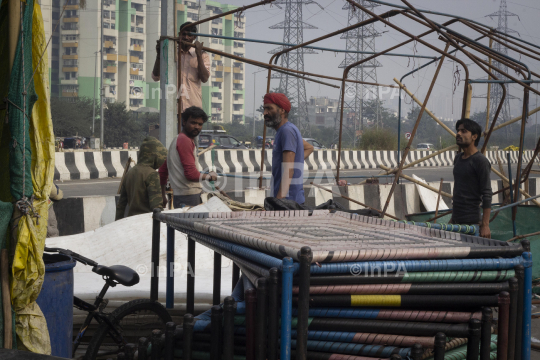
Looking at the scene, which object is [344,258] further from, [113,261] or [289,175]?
[113,261]

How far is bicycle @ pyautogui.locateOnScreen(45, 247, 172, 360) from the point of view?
9.99 ft

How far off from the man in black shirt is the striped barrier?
9982 millimetres

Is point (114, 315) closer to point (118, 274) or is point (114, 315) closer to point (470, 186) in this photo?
point (118, 274)

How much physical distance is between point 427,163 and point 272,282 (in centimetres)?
2658

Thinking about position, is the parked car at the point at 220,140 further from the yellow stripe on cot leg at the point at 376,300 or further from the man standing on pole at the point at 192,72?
the yellow stripe on cot leg at the point at 376,300

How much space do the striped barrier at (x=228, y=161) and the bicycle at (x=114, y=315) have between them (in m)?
11.3

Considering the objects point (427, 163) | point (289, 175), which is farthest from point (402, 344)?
point (427, 163)

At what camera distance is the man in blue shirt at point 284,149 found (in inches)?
160

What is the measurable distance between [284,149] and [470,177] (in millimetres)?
1627

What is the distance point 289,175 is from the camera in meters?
4.07

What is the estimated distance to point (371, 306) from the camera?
1.89 m

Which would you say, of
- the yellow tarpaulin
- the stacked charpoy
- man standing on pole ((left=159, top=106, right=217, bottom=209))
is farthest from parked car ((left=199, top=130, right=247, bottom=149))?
the stacked charpoy

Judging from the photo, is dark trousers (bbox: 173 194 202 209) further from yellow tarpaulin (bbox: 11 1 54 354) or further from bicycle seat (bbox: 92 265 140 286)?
yellow tarpaulin (bbox: 11 1 54 354)

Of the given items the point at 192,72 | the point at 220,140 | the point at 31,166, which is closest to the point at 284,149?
the point at 31,166
